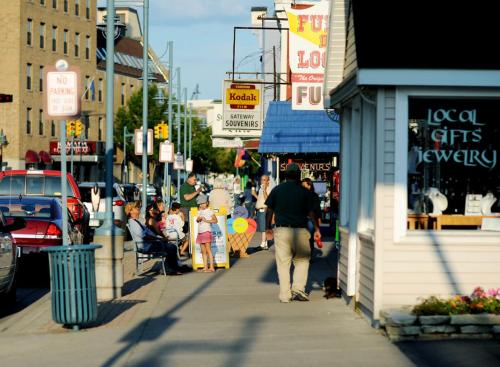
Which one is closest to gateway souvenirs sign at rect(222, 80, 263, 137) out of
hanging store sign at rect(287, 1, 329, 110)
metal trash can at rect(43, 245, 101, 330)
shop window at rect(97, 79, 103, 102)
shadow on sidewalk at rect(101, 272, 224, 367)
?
hanging store sign at rect(287, 1, 329, 110)

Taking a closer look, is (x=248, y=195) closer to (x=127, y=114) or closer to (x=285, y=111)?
(x=285, y=111)

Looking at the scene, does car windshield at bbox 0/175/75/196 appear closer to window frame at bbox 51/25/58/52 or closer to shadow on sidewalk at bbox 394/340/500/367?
shadow on sidewalk at bbox 394/340/500/367

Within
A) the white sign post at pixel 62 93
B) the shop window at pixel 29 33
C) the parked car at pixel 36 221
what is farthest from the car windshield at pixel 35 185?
the shop window at pixel 29 33

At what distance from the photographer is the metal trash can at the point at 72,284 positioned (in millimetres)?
11570

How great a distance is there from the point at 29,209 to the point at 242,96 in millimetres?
→ 16783

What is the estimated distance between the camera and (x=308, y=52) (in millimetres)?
21844

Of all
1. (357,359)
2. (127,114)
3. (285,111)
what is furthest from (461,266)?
(127,114)

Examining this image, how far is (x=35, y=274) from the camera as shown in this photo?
18766 mm

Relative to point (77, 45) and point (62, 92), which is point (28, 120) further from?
point (62, 92)

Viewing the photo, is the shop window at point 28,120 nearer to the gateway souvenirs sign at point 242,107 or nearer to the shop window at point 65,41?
the shop window at point 65,41

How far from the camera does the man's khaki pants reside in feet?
45.8

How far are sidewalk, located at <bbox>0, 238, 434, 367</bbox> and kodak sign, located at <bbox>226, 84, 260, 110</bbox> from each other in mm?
18717

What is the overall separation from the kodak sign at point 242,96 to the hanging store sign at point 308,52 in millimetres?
12063

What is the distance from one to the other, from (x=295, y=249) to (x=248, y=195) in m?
23.9
